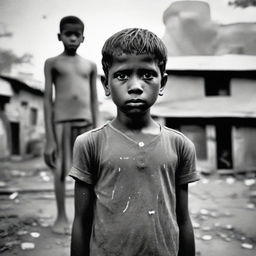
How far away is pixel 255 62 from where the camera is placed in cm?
321

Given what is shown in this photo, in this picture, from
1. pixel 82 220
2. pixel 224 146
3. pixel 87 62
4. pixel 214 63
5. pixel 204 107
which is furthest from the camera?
pixel 224 146

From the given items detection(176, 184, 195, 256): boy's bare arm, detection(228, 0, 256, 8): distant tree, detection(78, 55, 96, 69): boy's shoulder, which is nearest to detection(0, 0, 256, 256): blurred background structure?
detection(228, 0, 256, 8): distant tree

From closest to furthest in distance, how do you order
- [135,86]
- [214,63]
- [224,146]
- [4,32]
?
1. [135,86]
2. [4,32]
3. [214,63]
4. [224,146]

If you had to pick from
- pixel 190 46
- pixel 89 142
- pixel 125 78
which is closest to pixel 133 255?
pixel 89 142

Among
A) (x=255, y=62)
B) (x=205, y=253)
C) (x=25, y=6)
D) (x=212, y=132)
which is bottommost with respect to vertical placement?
(x=205, y=253)

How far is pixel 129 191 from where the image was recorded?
0.98 meters

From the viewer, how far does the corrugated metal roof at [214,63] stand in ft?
10.6

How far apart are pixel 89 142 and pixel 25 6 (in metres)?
2.44

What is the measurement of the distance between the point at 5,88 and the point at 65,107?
3.42 ft

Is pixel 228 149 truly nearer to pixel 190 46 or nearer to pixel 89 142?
pixel 190 46

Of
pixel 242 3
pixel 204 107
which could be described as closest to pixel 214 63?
pixel 204 107

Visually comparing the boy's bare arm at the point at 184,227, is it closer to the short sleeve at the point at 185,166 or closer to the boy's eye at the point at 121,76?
the short sleeve at the point at 185,166

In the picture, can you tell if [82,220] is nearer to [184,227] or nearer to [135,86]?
[184,227]

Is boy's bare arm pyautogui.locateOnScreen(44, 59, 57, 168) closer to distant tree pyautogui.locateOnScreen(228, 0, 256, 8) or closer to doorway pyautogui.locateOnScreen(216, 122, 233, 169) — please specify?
distant tree pyautogui.locateOnScreen(228, 0, 256, 8)
